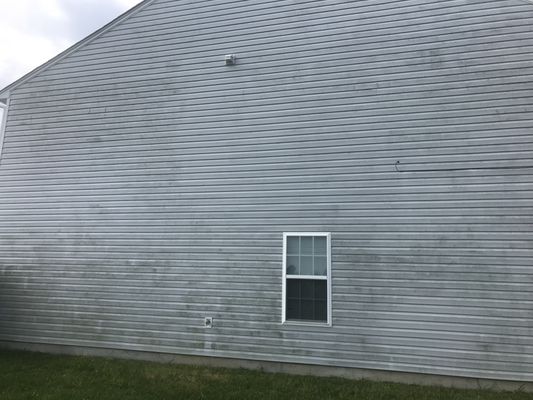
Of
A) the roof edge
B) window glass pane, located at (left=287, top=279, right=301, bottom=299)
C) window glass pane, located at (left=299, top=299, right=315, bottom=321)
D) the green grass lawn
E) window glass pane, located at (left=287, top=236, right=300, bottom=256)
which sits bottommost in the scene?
the green grass lawn

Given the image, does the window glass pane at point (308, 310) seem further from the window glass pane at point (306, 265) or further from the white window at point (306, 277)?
the window glass pane at point (306, 265)

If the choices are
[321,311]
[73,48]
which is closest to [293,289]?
[321,311]

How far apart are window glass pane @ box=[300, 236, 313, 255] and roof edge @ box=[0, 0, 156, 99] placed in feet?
21.0

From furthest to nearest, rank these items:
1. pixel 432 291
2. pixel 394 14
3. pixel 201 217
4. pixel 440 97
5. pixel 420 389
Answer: pixel 201 217 < pixel 394 14 < pixel 440 97 < pixel 432 291 < pixel 420 389

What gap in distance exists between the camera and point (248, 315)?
6.93 metres

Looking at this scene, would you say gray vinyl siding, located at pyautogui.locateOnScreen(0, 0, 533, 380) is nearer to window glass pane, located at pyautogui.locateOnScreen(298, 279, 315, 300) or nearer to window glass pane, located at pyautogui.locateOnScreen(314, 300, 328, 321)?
window glass pane, located at pyautogui.locateOnScreen(314, 300, 328, 321)

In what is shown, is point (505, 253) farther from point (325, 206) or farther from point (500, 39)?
point (500, 39)

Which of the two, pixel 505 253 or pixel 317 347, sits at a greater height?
pixel 505 253

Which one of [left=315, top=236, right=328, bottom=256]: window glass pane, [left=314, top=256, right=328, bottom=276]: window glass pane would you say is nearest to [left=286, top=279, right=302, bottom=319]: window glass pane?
[left=314, top=256, right=328, bottom=276]: window glass pane

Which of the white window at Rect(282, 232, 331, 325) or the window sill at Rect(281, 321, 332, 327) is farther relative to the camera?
the white window at Rect(282, 232, 331, 325)

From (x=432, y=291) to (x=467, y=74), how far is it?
147 inches

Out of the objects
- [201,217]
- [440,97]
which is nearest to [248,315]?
[201,217]

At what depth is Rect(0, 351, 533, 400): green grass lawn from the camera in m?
5.55

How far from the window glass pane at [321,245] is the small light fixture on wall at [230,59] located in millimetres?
3976
